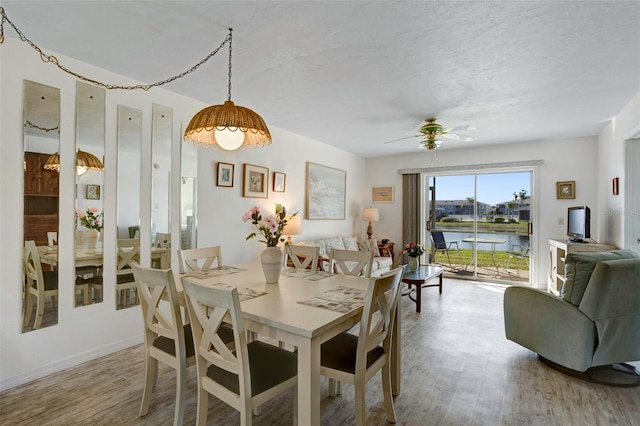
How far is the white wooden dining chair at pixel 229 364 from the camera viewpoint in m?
1.41

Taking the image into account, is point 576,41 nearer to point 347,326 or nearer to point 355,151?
point 347,326

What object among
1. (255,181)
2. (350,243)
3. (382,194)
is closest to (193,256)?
(255,181)

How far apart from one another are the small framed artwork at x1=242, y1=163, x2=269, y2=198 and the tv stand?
3.85 metres

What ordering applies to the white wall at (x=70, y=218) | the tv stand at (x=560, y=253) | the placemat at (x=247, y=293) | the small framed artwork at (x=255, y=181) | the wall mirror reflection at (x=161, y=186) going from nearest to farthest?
the placemat at (x=247, y=293)
the white wall at (x=70, y=218)
the wall mirror reflection at (x=161, y=186)
the tv stand at (x=560, y=253)
the small framed artwork at (x=255, y=181)

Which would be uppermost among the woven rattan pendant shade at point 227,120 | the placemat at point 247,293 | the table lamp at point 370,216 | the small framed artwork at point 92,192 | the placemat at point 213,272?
the woven rattan pendant shade at point 227,120

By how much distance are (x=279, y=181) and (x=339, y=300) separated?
3.17 metres

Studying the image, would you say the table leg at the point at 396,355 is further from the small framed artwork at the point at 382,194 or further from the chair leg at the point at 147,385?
the small framed artwork at the point at 382,194

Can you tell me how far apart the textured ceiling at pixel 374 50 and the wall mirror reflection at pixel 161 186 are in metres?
0.36

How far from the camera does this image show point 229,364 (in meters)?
1.48

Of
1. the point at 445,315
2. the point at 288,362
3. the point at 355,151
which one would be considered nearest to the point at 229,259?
the point at 288,362

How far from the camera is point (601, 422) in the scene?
192 centimetres

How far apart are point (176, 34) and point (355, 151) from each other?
448 cm

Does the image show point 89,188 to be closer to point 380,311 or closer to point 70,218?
point 70,218

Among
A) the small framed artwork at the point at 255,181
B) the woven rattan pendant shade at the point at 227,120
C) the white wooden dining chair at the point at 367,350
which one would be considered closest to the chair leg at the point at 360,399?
the white wooden dining chair at the point at 367,350
